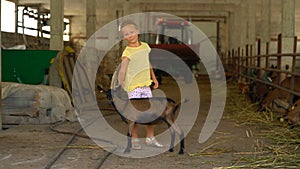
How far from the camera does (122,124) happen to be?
7.80 m

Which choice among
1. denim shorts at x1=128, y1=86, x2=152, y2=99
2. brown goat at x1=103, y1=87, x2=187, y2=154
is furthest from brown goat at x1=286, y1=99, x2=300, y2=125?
denim shorts at x1=128, y1=86, x2=152, y2=99

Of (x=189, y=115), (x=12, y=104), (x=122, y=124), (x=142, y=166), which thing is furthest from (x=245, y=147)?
(x=12, y=104)

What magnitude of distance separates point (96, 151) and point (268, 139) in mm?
2304

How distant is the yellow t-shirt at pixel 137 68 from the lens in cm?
527

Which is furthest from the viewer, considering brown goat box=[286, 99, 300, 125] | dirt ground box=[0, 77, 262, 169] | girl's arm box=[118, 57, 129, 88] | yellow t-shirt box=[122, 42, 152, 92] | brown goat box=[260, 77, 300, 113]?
brown goat box=[260, 77, 300, 113]

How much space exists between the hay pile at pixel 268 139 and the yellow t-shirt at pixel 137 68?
1.29 meters

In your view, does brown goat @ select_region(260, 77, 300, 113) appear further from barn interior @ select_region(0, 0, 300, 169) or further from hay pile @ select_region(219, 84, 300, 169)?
hay pile @ select_region(219, 84, 300, 169)

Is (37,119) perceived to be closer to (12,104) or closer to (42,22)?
(12,104)

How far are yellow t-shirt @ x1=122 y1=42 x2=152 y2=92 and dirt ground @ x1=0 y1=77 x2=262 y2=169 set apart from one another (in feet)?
2.51

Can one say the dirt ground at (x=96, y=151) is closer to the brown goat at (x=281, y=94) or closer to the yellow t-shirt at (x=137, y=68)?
the yellow t-shirt at (x=137, y=68)

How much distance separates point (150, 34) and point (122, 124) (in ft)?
49.8

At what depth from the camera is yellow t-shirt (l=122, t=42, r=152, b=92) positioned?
5.27m

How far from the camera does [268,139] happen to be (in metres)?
6.46

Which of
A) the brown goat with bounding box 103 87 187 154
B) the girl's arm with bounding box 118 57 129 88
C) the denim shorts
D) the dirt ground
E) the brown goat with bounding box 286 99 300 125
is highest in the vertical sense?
the girl's arm with bounding box 118 57 129 88
